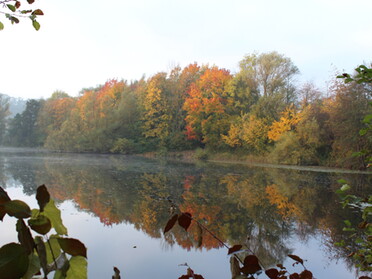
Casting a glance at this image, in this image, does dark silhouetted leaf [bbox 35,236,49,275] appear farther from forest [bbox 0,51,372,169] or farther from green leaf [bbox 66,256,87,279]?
forest [bbox 0,51,372,169]

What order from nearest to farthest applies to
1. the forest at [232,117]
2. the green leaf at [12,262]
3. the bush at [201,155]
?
the green leaf at [12,262]
the forest at [232,117]
the bush at [201,155]

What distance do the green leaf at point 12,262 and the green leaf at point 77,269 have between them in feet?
0.33

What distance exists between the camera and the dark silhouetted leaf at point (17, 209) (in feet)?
1.30

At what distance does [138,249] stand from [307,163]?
58.4 ft

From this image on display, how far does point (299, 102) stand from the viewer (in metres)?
25.6

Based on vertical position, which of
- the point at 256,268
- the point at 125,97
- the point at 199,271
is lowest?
the point at 199,271

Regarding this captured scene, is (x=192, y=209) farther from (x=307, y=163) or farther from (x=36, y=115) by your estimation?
(x=36, y=115)

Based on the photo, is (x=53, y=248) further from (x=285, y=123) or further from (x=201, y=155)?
(x=201, y=155)

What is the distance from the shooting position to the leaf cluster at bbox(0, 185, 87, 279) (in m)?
0.37

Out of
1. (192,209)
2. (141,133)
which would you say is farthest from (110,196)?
(141,133)

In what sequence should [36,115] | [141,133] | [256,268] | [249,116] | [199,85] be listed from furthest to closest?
1. [36,115]
2. [141,133]
3. [199,85]
4. [249,116]
5. [256,268]

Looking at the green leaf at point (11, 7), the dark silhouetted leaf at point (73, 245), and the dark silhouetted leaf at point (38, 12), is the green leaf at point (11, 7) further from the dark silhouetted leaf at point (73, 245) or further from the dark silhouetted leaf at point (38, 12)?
the dark silhouetted leaf at point (73, 245)

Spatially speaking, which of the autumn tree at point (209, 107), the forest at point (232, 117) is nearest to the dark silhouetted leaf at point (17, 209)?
the forest at point (232, 117)

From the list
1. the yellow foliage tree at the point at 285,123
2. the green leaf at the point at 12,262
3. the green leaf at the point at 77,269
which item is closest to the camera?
the green leaf at the point at 12,262
